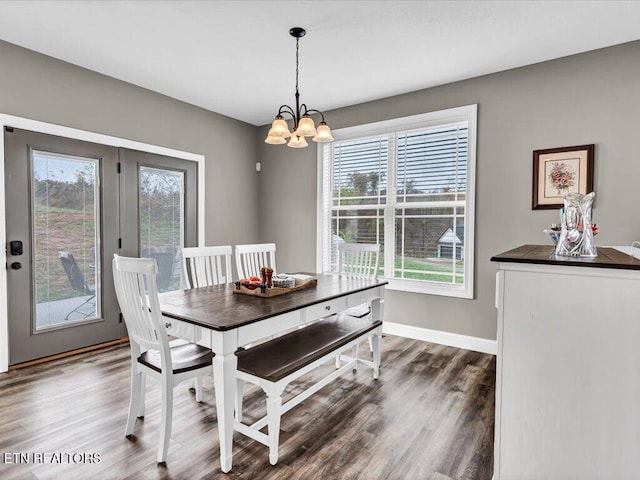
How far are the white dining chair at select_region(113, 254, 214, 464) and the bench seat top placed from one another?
0.87ft

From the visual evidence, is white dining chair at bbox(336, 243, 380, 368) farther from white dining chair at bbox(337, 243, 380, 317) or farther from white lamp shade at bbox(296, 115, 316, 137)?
white lamp shade at bbox(296, 115, 316, 137)

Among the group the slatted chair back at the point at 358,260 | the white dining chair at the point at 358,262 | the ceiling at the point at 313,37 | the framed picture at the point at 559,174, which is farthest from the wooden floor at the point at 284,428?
the ceiling at the point at 313,37

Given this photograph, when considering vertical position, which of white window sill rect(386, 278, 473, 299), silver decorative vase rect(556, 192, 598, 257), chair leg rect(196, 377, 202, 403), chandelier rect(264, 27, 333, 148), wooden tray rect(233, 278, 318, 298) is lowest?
chair leg rect(196, 377, 202, 403)

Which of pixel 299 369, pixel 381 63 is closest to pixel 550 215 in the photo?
pixel 381 63

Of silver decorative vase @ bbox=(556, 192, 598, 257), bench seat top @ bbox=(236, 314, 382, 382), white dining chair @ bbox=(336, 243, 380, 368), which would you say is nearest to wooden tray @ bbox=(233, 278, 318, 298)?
bench seat top @ bbox=(236, 314, 382, 382)

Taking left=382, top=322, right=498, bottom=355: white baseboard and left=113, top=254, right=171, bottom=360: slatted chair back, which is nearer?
left=113, top=254, right=171, bottom=360: slatted chair back

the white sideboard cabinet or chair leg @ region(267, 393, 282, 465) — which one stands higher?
the white sideboard cabinet

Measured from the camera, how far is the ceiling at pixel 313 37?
7.88 feet

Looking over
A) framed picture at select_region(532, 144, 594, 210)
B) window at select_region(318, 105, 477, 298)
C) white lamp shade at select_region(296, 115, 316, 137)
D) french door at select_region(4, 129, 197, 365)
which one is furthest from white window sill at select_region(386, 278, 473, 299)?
french door at select_region(4, 129, 197, 365)

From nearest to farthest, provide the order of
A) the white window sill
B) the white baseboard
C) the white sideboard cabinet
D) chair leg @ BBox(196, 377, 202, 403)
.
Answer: the white sideboard cabinet
chair leg @ BBox(196, 377, 202, 403)
the white baseboard
the white window sill

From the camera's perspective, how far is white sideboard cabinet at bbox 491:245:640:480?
1332 mm

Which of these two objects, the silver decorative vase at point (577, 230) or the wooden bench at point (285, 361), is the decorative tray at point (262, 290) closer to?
the wooden bench at point (285, 361)

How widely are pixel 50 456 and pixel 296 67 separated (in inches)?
129

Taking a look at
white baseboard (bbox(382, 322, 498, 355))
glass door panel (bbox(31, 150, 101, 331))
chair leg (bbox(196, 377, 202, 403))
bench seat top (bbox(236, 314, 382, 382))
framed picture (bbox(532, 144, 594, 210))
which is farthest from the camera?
white baseboard (bbox(382, 322, 498, 355))
